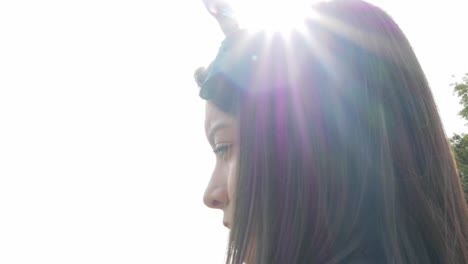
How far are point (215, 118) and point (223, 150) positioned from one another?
125 millimetres

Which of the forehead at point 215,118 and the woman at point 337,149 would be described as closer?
the woman at point 337,149

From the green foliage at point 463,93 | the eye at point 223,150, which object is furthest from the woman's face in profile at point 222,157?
the green foliage at point 463,93

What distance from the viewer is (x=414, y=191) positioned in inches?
61.7

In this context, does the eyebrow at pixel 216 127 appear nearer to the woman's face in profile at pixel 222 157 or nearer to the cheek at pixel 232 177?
the woman's face in profile at pixel 222 157

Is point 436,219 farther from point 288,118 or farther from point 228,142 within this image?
point 228,142

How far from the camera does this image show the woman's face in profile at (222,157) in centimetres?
189

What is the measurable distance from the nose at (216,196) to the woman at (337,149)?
5.1 inches

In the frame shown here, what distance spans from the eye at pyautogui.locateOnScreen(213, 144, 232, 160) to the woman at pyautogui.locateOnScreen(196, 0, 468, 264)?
2.7 inches

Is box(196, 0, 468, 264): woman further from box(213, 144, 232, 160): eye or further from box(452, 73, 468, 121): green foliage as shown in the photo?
box(452, 73, 468, 121): green foliage

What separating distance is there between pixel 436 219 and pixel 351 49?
614mm

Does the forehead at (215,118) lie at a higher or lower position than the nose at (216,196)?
higher

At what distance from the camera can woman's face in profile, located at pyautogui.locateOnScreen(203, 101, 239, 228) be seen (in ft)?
6.21

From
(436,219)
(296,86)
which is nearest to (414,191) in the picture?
(436,219)

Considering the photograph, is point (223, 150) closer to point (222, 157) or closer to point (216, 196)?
point (222, 157)
